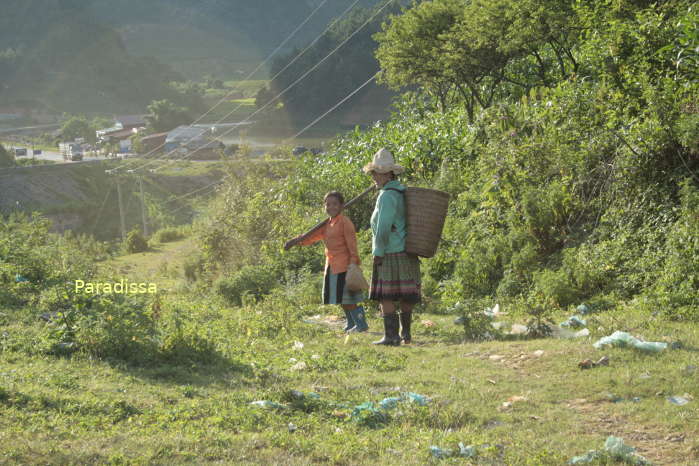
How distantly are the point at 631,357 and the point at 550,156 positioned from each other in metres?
4.19

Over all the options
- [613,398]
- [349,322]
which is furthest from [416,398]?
[349,322]

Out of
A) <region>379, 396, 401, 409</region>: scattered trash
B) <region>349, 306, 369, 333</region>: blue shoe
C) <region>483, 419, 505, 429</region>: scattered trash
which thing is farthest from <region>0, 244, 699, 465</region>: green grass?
<region>349, 306, 369, 333</region>: blue shoe

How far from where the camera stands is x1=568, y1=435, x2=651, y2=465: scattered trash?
12.2 ft

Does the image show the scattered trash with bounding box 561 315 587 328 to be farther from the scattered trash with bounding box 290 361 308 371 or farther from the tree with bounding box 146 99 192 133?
the tree with bounding box 146 99 192 133

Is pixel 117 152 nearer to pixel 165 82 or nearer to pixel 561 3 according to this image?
pixel 165 82

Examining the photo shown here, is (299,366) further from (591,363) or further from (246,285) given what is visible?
(246,285)

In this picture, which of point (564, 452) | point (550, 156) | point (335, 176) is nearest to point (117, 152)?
point (335, 176)

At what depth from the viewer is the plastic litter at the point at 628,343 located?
5480mm

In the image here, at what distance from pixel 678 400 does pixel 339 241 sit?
383 centimetres

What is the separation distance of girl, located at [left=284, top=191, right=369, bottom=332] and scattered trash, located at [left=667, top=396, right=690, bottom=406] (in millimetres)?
3603

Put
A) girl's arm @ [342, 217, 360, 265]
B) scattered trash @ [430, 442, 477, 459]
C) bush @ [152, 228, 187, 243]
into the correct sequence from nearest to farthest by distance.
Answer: scattered trash @ [430, 442, 477, 459] → girl's arm @ [342, 217, 360, 265] → bush @ [152, 228, 187, 243]

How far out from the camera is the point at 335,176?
508 inches

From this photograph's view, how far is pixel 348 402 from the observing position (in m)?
4.84

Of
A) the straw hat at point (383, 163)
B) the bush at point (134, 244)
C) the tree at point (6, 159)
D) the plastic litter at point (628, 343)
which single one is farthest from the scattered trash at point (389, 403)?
the tree at point (6, 159)
